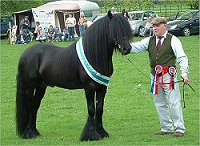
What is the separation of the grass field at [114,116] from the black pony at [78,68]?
1.32ft

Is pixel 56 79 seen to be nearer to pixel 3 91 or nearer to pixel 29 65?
pixel 29 65

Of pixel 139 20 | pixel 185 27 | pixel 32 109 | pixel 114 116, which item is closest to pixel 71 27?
pixel 139 20

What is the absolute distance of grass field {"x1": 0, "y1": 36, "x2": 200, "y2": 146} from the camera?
8.64 m

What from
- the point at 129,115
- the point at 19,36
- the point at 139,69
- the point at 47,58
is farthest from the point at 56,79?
the point at 19,36

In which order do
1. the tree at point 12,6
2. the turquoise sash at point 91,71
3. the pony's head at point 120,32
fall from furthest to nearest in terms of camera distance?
the tree at point 12,6
the turquoise sash at point 91,71
the pony's head at point 120,32

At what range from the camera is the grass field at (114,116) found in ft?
28.3

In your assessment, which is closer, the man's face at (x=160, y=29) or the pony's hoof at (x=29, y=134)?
the man's face at (x=160, y=29)

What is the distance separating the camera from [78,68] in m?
8.50

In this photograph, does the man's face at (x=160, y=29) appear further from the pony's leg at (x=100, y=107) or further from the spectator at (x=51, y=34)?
the spectator at (x=51, y=34)

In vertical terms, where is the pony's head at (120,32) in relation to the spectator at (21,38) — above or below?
above

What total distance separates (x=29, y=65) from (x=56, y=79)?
63 cm

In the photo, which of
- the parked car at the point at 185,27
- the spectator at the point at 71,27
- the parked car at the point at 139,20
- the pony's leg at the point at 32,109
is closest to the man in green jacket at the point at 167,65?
the pony's leg at the point at 32,109

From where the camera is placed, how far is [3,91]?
1477cm

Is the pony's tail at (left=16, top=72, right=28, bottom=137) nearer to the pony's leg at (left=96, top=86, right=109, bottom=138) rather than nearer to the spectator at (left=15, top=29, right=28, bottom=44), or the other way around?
the pony's leg at (left=96, top=86, right=109, bottom=138)
